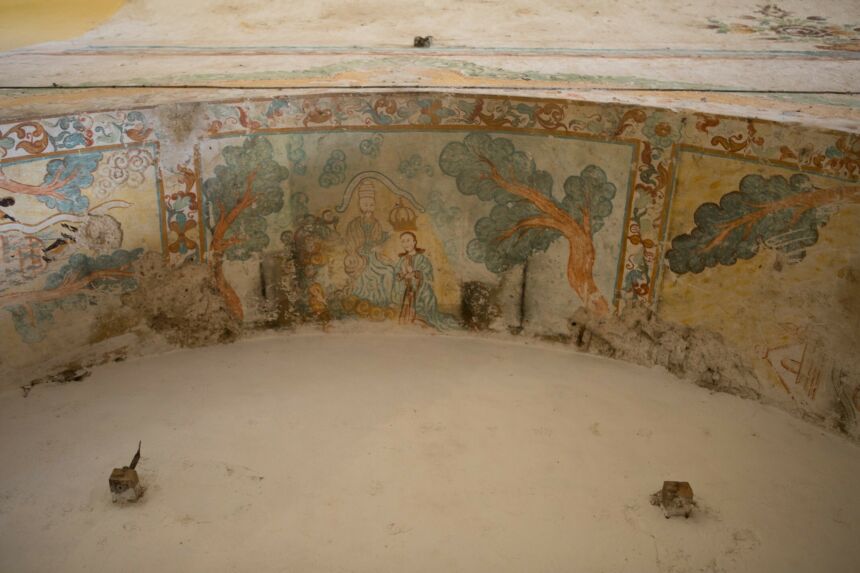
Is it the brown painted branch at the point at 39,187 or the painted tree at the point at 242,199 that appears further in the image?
the painted tree at the point at 242,199

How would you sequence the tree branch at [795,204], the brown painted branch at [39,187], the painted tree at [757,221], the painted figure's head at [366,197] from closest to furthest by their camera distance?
the tree branch at [795,204] → the painted tree at [757,221] → the brown painted branch at [39,187] → the painted figure's head at [366,197]

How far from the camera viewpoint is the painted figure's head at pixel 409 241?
6039 millimetres

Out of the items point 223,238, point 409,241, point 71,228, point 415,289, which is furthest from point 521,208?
point 71,228

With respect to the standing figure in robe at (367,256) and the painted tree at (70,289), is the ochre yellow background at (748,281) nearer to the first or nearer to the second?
the standing figure in robe at (367,256)

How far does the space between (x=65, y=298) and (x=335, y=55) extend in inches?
100

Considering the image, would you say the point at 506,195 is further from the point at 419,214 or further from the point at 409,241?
the point at 409,241

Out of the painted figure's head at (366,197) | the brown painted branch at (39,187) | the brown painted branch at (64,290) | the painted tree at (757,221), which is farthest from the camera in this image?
the painted figure's head at (366,197)

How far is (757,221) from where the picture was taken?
5.13m

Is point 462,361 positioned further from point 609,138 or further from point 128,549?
point 128,549

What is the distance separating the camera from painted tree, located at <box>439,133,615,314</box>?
18.8 ft

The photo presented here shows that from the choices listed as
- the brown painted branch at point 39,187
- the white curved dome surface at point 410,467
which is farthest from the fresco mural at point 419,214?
the brown painted branch at point 39,187

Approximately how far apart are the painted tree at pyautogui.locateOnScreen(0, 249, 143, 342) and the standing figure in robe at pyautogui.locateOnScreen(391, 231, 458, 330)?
1.68m

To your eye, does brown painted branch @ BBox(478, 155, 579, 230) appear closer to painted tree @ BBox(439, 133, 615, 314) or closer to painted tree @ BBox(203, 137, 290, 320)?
painted tree @ BBox(439, 133, 615, 314)

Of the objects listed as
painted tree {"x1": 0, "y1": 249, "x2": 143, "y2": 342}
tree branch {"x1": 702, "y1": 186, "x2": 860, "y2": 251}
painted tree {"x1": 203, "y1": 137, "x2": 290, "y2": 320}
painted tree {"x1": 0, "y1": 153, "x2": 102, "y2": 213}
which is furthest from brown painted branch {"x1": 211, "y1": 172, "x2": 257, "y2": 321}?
tree branch {"x1": 702, "y1": 186, "x2": 860, "y2": 251}
